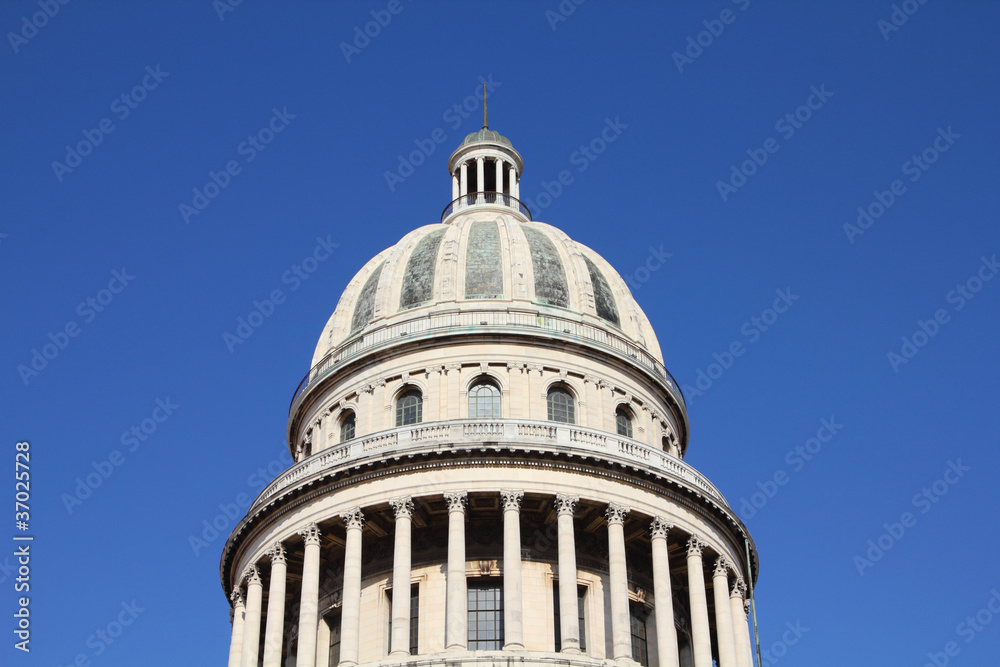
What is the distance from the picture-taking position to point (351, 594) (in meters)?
50.9

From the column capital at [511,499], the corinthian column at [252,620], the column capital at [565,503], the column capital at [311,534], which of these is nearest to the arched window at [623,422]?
the column capital at [565,503]

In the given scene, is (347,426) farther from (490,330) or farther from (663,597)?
(663,597)

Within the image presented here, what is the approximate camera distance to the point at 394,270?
65625mm

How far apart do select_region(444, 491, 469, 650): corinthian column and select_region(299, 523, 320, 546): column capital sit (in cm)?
572

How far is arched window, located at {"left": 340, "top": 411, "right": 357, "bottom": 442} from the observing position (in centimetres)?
6122

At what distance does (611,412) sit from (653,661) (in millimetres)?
11675

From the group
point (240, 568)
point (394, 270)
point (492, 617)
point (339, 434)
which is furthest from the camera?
point (394, 270)

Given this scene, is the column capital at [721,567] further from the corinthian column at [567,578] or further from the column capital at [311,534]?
the column capital at [311,534]

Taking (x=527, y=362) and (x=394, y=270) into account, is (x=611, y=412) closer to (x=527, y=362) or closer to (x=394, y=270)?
(x=527, y=362)

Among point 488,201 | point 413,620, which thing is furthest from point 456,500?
point 488,201

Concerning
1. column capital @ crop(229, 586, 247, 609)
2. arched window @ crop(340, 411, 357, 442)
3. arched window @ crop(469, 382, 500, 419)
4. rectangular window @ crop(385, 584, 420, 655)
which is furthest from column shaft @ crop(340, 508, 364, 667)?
arched window @ crop(340, 411, 357, 442)

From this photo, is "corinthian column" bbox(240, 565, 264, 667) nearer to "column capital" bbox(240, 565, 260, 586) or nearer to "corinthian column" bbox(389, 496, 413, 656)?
"column capital" bbox(240, 565, 260, 586)

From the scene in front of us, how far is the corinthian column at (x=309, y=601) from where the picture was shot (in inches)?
2004

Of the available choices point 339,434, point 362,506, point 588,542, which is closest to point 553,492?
point 588,542
